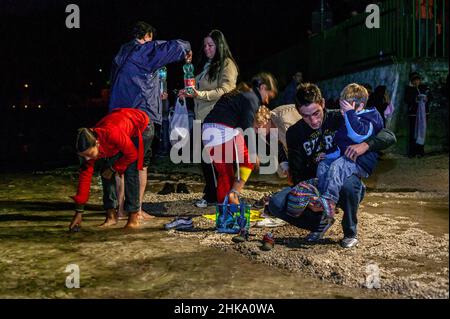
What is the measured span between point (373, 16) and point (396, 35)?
1.10 meters

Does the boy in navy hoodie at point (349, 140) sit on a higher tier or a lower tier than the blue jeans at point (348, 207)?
higher

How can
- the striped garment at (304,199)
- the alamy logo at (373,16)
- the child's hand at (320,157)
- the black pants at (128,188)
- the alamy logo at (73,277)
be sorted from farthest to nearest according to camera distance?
the alamy logo at (373,16), the black pants at (128,188), the child's hand at (320,157), the striped garment at (304,199), the alamy logo at (73,277)

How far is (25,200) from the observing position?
7691 mm

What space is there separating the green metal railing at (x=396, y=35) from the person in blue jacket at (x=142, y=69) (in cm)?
720

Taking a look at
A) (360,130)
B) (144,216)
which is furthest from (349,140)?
(144,216)

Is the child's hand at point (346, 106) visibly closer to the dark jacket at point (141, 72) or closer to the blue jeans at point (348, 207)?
the blue jeans at point (348, 207)

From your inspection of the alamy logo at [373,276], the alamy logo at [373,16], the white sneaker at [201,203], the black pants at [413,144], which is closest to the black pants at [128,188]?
the white sneaker at [201,203]

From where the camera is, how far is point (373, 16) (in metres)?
13.5

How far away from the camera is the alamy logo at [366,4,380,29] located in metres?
13.4

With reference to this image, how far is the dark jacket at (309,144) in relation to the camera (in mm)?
4941

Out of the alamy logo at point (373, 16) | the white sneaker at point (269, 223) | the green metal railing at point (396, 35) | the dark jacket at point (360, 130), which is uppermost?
the alamy logo at point (373, 16)

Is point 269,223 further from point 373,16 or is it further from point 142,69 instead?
point 373,16

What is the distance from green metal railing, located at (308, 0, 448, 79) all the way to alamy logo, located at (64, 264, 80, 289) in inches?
366
